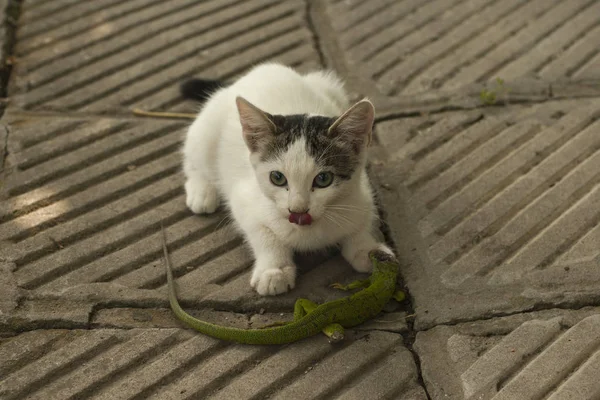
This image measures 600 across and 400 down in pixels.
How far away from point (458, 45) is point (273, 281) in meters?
2.16

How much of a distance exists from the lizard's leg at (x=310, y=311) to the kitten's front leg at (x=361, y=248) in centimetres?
30

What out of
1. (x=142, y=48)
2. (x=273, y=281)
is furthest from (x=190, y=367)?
(x=142, y=48)

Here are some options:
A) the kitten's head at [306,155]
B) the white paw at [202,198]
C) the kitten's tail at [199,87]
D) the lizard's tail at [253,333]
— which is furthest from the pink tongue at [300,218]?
the kitten's tail at [199,87]

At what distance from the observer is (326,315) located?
2.78 meters

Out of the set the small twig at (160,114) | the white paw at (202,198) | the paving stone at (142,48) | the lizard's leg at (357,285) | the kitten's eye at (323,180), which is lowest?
the lizard's leg at (357,285)

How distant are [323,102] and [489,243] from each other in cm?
100

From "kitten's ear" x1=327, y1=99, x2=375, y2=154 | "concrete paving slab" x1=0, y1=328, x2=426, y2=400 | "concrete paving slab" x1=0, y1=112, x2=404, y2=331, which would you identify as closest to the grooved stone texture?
"concrete paving slab" x1=0, y1=112, x2=404, y2=331

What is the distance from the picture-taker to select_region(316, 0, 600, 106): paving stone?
4094 millimetres

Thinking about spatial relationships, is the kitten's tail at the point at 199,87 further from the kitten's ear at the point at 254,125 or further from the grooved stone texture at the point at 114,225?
the kitten's ear at the point at 254,125

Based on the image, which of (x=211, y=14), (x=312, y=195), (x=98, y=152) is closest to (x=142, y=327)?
(x=312, y=195)

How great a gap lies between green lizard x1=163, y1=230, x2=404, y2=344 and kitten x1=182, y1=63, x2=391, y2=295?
154mm

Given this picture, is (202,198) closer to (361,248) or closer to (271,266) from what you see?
(271,266)

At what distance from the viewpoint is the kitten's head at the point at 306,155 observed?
278cm

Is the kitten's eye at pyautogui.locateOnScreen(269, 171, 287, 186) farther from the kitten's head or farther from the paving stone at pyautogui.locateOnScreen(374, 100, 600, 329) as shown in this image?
the paving stone at pyautogui.locateOnScreen(374, 100, 600, 329)
